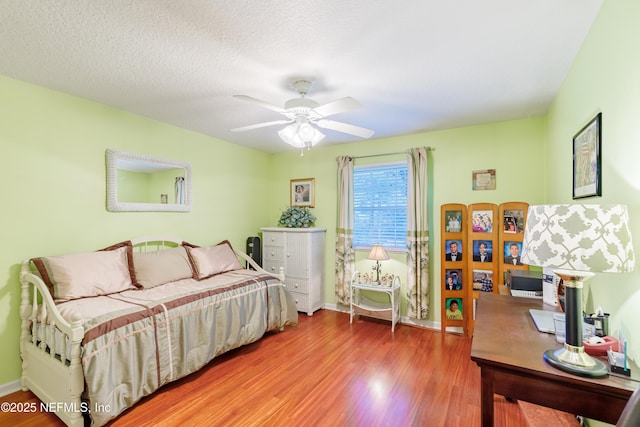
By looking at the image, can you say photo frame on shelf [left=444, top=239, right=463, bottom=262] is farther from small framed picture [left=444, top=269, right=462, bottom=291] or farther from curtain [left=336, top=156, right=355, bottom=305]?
curtain [left=336, top=156, right=355, bottom=305]

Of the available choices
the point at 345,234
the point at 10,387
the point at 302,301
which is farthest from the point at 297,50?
the point at 10,387

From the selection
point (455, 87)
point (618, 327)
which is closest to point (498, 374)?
point (618, 327)

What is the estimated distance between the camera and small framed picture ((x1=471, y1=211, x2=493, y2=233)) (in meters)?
3.17

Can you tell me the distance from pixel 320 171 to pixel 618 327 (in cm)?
356

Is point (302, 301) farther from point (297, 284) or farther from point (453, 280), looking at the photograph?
point (453, 280)

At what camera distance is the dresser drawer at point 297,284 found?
4.03 meters

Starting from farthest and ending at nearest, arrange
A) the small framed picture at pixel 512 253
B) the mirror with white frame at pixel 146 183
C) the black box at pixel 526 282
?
the small framed picture at pixel 512 253 → the mirror with white frame at pixel 146 183 → the black box at pixel 526 282

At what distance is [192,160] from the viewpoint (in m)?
3.61

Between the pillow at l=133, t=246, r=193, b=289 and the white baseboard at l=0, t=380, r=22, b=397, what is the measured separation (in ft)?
3.50

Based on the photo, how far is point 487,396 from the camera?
47.6 inches

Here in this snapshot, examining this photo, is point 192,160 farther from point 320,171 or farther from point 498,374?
point 498,374

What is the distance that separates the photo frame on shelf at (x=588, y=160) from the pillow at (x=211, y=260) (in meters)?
3.28

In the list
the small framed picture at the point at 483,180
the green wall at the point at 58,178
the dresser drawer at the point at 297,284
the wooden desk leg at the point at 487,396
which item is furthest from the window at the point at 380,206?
the wooden desk leg at the point at 487,396

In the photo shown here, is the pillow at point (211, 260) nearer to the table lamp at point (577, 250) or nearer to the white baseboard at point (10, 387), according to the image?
the white baseboard at point (10, 387)
